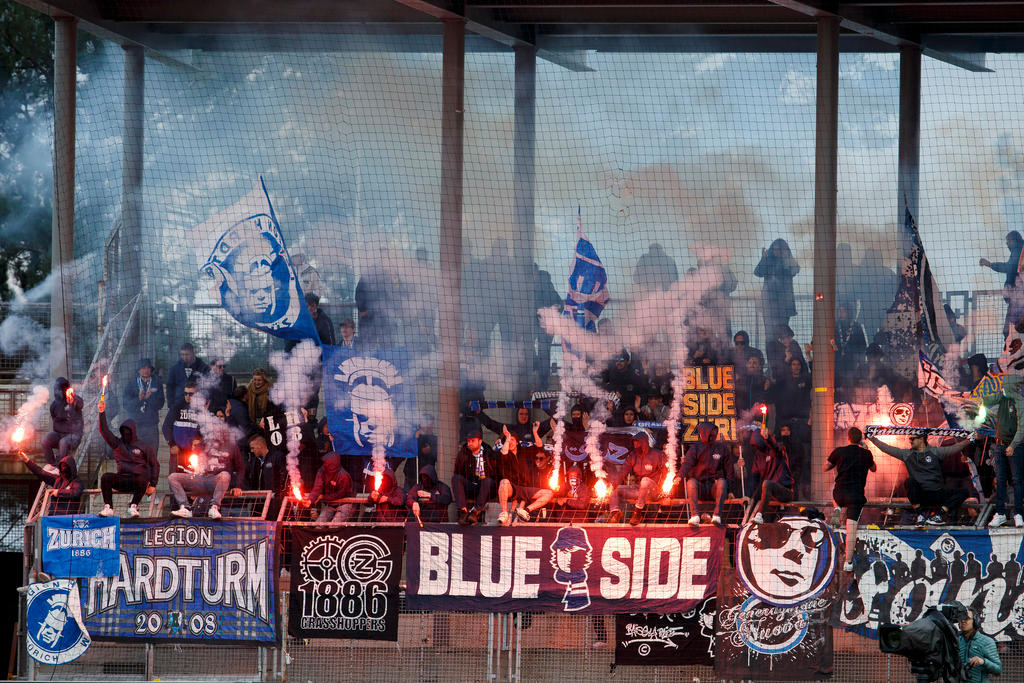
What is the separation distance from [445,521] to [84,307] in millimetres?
6470

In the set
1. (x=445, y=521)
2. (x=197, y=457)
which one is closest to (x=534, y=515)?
(x=445, y=521)

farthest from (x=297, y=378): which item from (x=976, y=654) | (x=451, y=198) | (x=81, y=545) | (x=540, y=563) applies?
(x=976, y=654)

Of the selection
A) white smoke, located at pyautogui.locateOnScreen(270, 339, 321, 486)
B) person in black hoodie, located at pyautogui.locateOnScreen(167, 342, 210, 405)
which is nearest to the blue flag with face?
white smoke, located at pyautogui.locateOnScreen(270, 339, 321, 486)

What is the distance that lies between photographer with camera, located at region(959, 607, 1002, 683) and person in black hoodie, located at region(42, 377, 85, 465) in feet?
30.0

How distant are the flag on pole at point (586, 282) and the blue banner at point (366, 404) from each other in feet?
7.82

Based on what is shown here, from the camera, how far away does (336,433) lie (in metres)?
13.8

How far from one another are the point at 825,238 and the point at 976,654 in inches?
246

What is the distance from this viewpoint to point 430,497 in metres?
12.5

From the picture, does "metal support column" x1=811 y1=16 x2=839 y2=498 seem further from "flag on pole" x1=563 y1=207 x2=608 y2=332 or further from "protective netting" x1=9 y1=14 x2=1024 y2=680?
"flag on pole" x1=563 y1=207 x2=608 y2=332

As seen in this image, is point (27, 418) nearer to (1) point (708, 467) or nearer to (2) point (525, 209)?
(2) point (525, 209)

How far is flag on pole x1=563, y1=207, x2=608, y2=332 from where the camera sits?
14289mm

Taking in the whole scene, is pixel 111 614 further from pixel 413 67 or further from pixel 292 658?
pixel 413 67

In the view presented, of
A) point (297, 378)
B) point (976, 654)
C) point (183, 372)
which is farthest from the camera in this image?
point (297, 378)

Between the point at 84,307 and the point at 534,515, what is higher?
the point at 84,307
